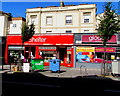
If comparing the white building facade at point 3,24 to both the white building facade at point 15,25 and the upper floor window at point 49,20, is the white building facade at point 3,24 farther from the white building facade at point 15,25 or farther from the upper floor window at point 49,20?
the upper floor window at point 49,20

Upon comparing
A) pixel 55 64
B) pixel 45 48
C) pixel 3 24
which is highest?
pixel 3 24

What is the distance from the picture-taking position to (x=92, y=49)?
17250 millimetres

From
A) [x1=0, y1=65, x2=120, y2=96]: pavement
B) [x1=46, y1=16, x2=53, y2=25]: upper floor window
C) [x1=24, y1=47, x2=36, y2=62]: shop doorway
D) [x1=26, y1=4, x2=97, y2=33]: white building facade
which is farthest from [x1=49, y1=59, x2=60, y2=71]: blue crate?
[x1=46, y1=16, x2=53, y2=25]: upper floor window

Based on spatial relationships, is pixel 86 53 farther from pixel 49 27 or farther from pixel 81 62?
pixel 49 27

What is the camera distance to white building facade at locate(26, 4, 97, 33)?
75.9ft

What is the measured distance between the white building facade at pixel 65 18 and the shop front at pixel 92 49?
594cm

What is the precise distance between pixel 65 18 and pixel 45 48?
777cm

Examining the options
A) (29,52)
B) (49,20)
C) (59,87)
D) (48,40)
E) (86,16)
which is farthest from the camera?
(49,20)

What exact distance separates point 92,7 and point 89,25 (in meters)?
3.02

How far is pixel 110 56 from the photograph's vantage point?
666 inches

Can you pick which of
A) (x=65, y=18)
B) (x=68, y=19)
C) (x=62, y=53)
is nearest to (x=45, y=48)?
(x=62, y=53)

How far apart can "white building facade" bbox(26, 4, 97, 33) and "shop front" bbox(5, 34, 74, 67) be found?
5.41m

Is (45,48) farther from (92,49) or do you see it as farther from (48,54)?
(92,49)

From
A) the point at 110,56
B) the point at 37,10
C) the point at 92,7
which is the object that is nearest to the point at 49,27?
the point at 37,10
